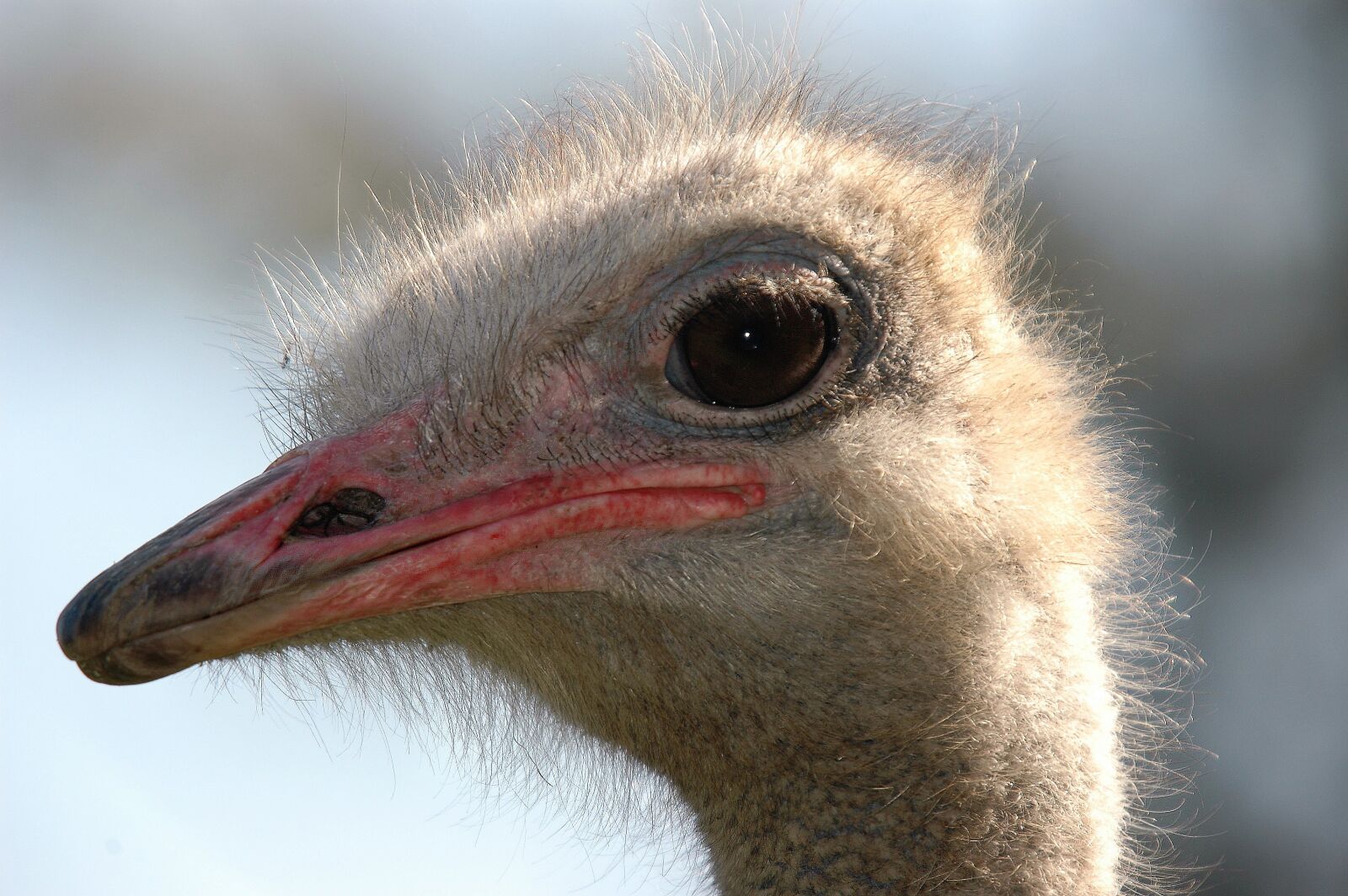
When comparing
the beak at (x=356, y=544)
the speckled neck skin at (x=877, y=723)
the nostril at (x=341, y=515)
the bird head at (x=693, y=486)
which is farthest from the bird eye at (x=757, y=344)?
the nostril at (x=341, y=515)

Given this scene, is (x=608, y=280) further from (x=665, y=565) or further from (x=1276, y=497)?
(x=1276, y=497)

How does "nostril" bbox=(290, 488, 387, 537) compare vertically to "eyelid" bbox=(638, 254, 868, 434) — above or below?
below

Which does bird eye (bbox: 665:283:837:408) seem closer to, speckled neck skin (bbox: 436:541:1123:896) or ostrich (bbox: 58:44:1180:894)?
ostrich (bbox: 58:44:1180:894)

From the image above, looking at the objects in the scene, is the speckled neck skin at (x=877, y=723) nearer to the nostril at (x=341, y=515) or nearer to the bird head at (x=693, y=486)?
the bird head at (x=693, y=486)

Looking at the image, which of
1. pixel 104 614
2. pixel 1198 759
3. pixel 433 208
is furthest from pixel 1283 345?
pixel 104 614

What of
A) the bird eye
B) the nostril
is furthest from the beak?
the bird eye

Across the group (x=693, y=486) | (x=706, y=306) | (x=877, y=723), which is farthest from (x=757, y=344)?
(x=877, y=723)

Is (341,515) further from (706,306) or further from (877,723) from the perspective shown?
(877,723)

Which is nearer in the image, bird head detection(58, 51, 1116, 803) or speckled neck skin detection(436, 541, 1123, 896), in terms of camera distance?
bird head detection(58, 51, 1116, 803)
